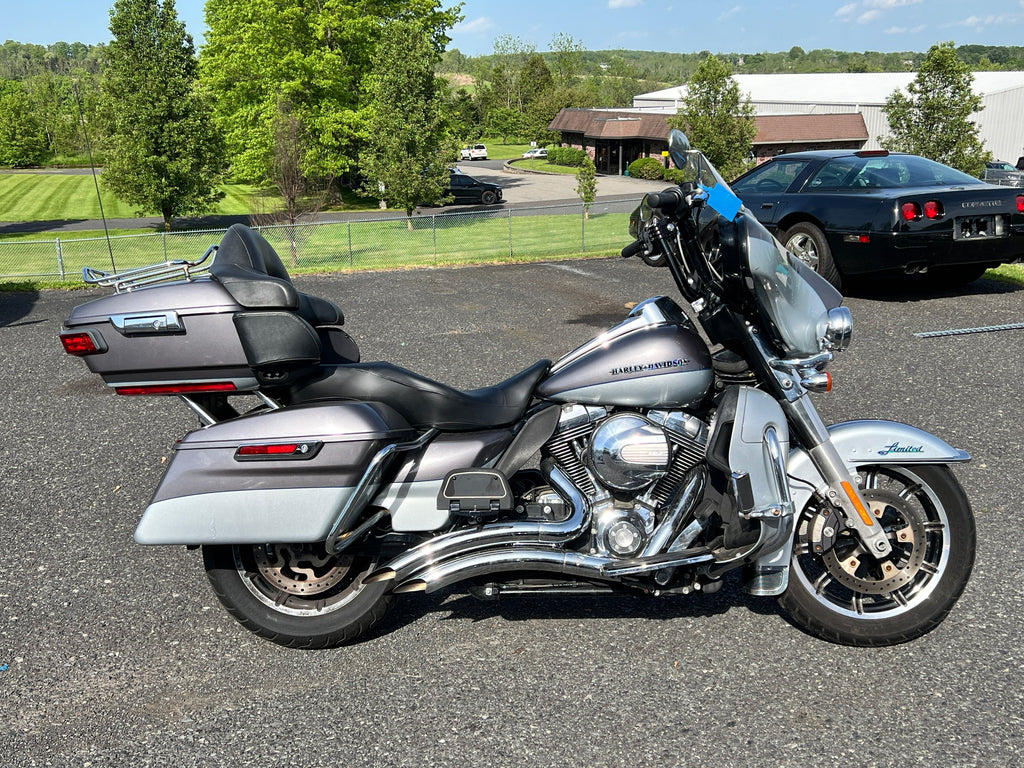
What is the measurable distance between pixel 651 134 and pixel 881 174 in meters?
50.3

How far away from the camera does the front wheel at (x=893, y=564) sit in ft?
10.9

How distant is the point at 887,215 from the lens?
28.9 ft

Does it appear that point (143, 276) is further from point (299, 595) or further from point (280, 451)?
point (299, 595)

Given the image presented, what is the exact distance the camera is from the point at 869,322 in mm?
8961

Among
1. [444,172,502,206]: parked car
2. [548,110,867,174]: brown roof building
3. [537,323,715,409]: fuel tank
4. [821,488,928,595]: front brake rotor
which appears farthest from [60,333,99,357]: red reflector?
[548,110,867,174]: brown roof building

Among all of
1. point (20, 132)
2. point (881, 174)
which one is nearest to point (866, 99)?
point (881, 174)

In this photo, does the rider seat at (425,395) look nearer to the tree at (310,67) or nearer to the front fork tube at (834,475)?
the front fork tube at (834,475)

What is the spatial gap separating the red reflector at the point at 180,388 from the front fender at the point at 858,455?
7.05 ft

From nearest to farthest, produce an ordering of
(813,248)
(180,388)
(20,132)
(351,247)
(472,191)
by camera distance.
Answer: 1. (180,388)
2. (813,248)
3. (351,247)
4. (472,191)
5. (20,132)

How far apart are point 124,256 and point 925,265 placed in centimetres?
1685

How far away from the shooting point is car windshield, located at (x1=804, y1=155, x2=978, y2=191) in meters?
9.61

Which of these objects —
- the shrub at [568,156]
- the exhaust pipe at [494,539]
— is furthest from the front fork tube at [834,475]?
the shrub at [568,156]

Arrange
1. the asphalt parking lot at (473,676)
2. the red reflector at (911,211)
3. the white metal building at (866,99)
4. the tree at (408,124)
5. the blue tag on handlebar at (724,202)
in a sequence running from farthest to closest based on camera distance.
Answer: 1. the white metal building at (866,99)
2. the tree at (408,124)
3. the red reflector at (911,211)
4. the blue tag on handlebar at (724,202)
5. the asphalt parking lot at (473,676)

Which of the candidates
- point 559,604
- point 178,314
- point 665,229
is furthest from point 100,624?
point 665,229
